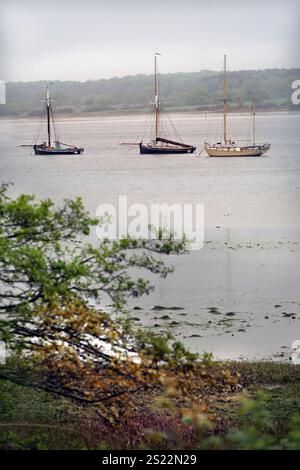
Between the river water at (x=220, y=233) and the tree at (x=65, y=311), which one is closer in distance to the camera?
the tree at (x=65, y=311)

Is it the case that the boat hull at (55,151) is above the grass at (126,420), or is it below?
below

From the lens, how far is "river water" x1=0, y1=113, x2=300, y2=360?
1192cm

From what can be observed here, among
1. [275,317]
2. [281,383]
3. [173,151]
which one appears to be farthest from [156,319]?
[173,151]

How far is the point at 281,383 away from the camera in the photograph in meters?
9.02

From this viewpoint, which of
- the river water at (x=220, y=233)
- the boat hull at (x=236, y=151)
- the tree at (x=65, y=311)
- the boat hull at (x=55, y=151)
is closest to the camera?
the tree at (x=65, y=311)

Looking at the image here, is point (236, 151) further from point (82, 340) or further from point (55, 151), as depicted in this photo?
point (82, 340)

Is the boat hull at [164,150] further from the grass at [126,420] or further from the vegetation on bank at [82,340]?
the vegetation on bank at [82,340]

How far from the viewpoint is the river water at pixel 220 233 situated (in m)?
11.9

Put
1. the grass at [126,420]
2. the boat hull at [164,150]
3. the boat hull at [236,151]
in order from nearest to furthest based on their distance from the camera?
1. the grass at [126,420]
2. the boat hull at [236,151]
3. the boat hull at [164,150]

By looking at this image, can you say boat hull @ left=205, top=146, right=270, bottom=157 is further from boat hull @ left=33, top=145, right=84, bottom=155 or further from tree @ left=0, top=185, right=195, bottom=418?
tree @ left=0, top=185, right=195, bottom=418

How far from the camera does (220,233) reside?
21.6 m

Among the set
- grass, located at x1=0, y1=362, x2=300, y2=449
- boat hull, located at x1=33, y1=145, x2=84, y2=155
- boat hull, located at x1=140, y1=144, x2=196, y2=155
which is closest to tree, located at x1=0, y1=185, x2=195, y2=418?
grass, located at x1=0, y1=362, x2=300, y2=449

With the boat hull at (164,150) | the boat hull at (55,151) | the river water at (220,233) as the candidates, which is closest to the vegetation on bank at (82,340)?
the river water at (220,233)
